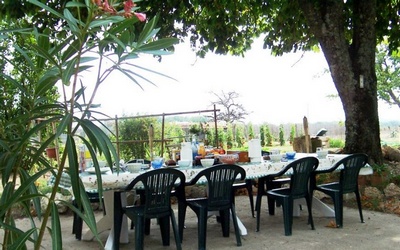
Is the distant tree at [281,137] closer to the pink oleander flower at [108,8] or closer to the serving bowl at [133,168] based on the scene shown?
the serving bowl at [133,168]

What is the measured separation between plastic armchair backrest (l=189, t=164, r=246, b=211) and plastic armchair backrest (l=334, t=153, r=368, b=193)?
1166 mm

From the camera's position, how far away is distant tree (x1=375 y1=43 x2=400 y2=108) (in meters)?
16.2

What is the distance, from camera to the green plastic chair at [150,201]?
3545 millimetres

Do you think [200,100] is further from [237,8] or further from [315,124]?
[237,8]

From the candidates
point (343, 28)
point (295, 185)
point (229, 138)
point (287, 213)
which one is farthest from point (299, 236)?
point (229, 138)

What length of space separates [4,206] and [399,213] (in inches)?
183

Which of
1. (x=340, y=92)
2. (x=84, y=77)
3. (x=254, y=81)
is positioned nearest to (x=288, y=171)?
(x=340, y=92)

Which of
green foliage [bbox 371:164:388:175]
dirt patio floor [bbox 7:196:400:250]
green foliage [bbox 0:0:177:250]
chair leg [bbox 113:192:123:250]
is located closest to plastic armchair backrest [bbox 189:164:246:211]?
dirt patio floor [bbox 7:196:400:250]

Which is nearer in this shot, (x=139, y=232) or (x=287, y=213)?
(x=139, y=232)

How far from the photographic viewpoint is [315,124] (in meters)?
17.2

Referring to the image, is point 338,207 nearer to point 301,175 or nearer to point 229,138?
point 301,175

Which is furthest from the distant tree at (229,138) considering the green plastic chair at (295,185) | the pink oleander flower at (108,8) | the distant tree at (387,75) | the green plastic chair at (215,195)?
the pink oleander flower at (108,8)

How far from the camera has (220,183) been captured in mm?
3877

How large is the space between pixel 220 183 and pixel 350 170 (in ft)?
4.95
